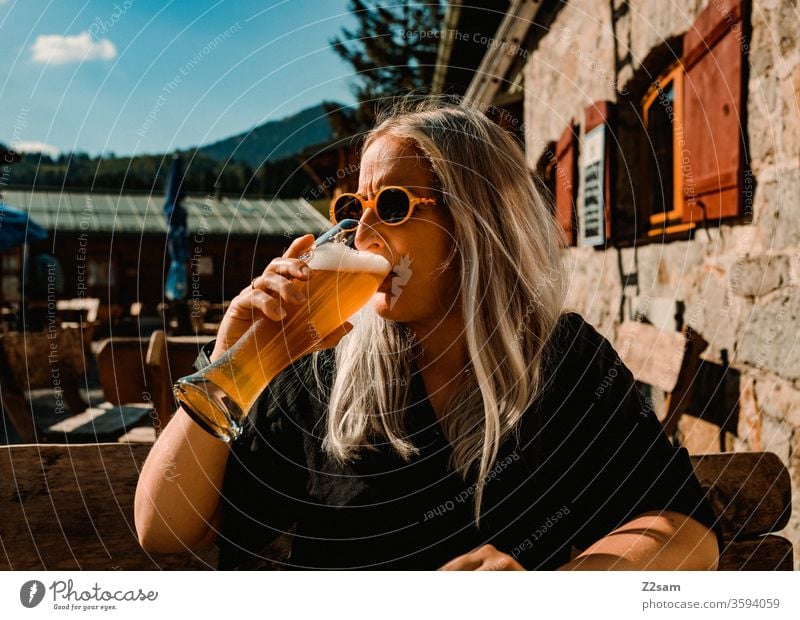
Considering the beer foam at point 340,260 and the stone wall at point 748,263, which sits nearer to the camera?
the beer foam at point 340,260

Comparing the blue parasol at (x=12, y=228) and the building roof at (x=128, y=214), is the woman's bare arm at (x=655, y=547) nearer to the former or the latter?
the blue parasol at (x=12, y=228)

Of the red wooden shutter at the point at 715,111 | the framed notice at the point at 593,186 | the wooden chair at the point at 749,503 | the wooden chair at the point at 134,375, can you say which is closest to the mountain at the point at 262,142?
the wooden chair at the point at 749,503

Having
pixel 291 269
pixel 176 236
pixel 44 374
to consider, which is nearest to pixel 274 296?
pixel 291 269

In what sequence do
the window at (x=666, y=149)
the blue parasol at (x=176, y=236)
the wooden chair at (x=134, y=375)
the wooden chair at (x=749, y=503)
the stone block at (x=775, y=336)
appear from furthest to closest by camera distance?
the blue parasol at (x=176, y=236), the window at (x=666, y=149), the wooden chair at (x=134, y=375), the stone block at (x=775, y=336), the wooden chair at (x=749, y=503)

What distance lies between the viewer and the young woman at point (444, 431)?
0.88 meters

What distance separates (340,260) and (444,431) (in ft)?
1.07

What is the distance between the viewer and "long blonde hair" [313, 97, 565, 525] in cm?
95

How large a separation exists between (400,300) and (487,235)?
0.17m

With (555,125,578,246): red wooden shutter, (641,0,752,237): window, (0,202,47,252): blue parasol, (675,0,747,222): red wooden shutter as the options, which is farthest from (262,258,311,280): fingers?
(0,202,47,252): blue parasol

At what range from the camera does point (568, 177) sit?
3.38 meters

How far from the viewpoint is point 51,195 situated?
1233cm

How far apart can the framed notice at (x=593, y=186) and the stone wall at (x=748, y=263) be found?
128 mm

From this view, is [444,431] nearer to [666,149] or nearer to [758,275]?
[758,275]
